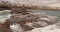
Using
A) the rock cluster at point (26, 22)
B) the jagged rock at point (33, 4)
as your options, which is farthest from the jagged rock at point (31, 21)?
the jagged rock at point (33, 4)

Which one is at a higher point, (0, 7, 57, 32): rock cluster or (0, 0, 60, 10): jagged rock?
(0, 0, 60, 10): jagged rock

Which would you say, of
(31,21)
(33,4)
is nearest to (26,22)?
(31,21)

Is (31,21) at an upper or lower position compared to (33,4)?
lower

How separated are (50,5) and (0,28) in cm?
69

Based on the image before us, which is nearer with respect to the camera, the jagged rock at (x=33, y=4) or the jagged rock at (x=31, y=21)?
the jagged rock at (x=31, y=21)

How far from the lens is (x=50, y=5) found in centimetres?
141

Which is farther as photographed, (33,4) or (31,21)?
(33,4)

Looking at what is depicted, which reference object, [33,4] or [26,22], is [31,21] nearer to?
[26,22]

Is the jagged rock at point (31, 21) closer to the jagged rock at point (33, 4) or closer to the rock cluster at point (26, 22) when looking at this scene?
the rock cluster at point (26, 22)

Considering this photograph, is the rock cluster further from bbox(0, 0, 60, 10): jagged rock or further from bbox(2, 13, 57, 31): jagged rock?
bbox(0, 0, 60, 10): jagged rock

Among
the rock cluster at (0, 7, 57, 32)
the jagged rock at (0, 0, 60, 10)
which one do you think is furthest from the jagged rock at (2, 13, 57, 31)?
the jagged rock at (0, 0, 60, 10)

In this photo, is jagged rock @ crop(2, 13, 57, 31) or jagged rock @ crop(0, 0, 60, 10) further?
jagged rock @ crop(0, 0, 60, 10)

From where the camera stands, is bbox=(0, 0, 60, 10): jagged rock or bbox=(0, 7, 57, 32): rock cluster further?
bbox=(0, 0, 60, 10): jagged rock

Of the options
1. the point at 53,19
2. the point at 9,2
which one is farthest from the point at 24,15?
the point at 9,2
